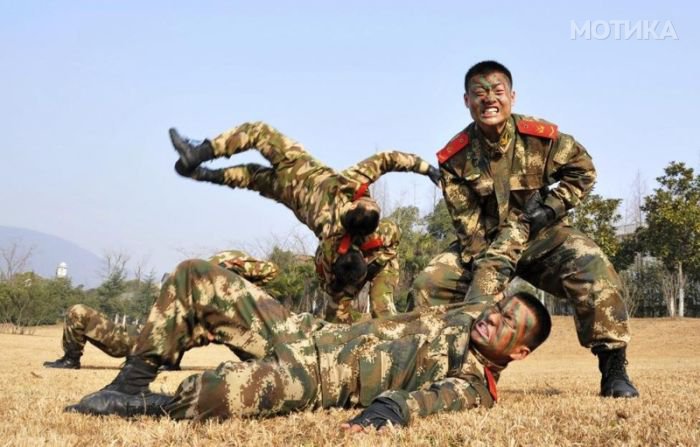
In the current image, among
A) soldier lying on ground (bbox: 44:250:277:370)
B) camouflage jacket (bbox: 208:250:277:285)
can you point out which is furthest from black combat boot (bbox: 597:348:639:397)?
soldier lying on ground (bbox: 44:250:277:370)

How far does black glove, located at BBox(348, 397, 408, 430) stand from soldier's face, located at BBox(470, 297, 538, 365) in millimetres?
842

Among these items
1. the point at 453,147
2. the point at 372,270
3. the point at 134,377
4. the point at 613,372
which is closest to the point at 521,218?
the point at 453,147

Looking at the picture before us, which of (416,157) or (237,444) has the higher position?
(416,157)

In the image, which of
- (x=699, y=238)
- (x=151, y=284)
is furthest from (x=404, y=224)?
(x=151, y=284)

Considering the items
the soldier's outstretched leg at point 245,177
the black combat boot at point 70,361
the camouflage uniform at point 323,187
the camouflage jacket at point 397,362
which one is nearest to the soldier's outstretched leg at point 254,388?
the camouflage jacket at point 397,362

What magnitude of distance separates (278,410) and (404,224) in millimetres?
34036

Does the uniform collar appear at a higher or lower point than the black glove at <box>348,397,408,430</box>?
higher

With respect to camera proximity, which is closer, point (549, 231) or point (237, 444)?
point (237, 444)

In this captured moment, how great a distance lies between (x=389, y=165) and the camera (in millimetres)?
6586

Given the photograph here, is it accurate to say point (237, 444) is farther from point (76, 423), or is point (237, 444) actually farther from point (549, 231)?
point (549, 231)

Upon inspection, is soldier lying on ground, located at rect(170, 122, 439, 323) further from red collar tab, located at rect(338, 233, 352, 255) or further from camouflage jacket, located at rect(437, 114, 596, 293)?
camouflage jacket, located at rect(437, 114, 596, 293)

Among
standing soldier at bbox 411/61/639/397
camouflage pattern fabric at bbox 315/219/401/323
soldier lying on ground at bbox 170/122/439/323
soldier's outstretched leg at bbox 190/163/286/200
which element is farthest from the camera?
soldier's outstretched leg at bbox 190/163/286/200

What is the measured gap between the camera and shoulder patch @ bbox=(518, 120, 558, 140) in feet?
15.8

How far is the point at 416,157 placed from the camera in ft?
21.5
